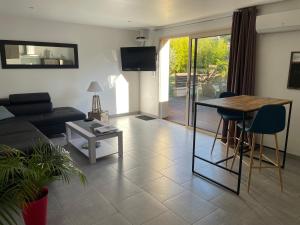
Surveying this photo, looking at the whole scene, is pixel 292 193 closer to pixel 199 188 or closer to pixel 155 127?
pixel 199 188

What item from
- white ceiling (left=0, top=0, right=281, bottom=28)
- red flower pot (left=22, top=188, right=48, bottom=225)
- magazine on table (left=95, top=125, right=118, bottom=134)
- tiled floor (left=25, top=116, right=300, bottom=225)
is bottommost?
tiled floor (left=25, top=116, right=300, bottom=225)

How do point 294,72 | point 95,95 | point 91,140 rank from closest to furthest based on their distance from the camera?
1. point 91,140
2. point 294,72
3. point 95,95

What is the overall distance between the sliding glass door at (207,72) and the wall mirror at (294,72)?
1238 mm

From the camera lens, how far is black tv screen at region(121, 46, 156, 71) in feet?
19.6

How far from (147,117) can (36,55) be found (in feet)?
10.5

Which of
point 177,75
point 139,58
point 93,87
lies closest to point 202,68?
point 177,75

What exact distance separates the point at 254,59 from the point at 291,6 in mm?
920

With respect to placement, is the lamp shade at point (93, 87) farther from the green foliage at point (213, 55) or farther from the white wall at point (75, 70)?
the green foliage at point (213, 55)

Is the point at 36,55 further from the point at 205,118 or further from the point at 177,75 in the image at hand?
the point at 205,118

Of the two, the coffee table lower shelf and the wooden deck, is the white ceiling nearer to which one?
the wooden deck

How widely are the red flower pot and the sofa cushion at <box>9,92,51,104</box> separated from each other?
11.0 ft

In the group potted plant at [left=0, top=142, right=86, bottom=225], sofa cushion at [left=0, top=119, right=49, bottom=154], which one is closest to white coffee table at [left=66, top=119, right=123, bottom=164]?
sofa cushion at [left=0, top=119, right=49, bottom=154]

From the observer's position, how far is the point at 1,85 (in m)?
4.77

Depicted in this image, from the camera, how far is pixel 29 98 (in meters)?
4.82
